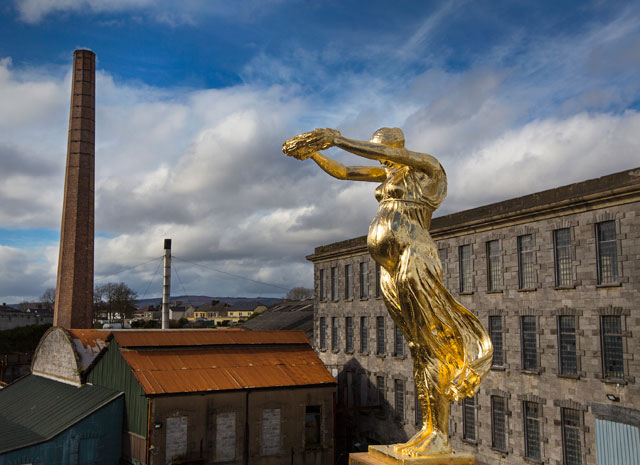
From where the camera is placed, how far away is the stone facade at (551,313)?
19.7 m

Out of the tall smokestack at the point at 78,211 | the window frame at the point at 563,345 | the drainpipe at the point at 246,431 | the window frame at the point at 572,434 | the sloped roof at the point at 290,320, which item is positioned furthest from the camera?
the tall smokestack at the point at 78,211

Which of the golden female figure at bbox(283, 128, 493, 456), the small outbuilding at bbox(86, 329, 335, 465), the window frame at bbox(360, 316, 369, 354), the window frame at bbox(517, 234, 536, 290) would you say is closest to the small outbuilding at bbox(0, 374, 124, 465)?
the small outbuilding at bbox(86, 329, 335, 465)

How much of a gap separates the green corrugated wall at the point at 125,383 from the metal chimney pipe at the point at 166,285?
71.1 ft

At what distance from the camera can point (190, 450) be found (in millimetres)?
25359

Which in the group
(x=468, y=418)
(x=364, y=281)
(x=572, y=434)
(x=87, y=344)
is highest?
(x=364, y=281)

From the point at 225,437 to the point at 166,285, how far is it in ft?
89.1

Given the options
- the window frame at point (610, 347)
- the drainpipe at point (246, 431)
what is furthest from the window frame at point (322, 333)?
the window frame at point (610, 347)

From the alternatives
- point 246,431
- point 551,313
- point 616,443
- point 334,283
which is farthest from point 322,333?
point 616,443

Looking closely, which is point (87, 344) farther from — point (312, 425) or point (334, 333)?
point (334, 333)

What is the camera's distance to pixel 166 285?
5156 cm

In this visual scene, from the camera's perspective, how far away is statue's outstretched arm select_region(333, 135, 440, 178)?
261 inches

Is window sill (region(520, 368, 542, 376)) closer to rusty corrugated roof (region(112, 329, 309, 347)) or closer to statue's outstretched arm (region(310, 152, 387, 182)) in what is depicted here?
rusty corrugated roof (region(112, 329, 309, 347))

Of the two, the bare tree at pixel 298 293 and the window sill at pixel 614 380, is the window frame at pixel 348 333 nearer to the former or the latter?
the window sill at pixel 614 380

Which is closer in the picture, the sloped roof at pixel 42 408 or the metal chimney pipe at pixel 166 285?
the sloped roof at pixel 42 408
